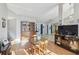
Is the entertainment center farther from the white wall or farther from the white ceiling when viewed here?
the white wall

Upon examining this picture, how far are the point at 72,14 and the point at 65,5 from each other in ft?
0.58

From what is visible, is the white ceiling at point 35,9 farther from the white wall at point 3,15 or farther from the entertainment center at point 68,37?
the entertainment center at point 68,37

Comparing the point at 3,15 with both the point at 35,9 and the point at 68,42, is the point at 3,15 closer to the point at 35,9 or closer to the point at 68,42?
the point at 35,9

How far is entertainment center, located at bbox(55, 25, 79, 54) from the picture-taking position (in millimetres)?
1904

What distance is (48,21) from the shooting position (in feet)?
6.36

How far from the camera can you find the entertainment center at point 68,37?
6.25 ft

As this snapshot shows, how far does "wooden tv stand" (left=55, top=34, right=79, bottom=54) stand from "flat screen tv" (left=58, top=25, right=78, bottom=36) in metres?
0.06

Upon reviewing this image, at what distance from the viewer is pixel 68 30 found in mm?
1926

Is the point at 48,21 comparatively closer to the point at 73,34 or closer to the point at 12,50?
the point at 73,34

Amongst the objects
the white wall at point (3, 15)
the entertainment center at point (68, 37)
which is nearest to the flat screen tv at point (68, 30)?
the entertainment center at point (68, 37)

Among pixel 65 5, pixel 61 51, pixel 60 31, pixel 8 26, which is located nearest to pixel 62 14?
pixel 65 5

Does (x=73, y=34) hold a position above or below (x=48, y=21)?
below

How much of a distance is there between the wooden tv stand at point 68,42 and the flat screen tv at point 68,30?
0.18 ft

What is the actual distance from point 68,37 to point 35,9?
0.67 metres
